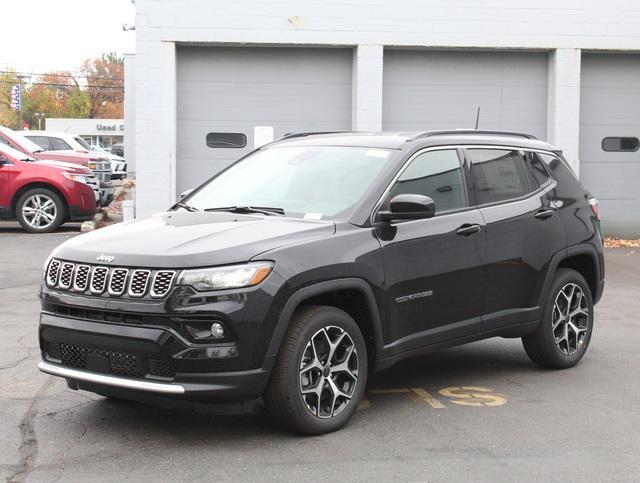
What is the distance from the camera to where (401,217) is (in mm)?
5797

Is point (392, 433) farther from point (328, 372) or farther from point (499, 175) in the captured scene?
point (499, 175)

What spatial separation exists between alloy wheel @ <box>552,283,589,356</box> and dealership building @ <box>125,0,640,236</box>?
973 centimetres

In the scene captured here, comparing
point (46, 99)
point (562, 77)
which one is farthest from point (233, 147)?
point (46, 99)

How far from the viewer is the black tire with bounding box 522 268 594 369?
7.08m

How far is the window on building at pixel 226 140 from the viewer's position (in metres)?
16.9

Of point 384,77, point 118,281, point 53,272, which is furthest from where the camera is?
point 384,77

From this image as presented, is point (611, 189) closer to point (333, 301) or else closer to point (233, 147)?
point (233, 147)

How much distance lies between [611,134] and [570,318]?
11.1 m

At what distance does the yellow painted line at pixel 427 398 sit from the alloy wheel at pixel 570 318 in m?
1.24

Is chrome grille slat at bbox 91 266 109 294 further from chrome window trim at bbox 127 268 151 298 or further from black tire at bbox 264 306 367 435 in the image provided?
black tire at bbox 264 306 367 435

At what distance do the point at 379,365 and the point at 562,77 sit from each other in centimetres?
1237

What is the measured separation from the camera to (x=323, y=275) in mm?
5391

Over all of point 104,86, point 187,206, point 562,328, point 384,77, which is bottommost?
point 562,328

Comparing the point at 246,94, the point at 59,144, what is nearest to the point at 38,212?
the point at 246,94
